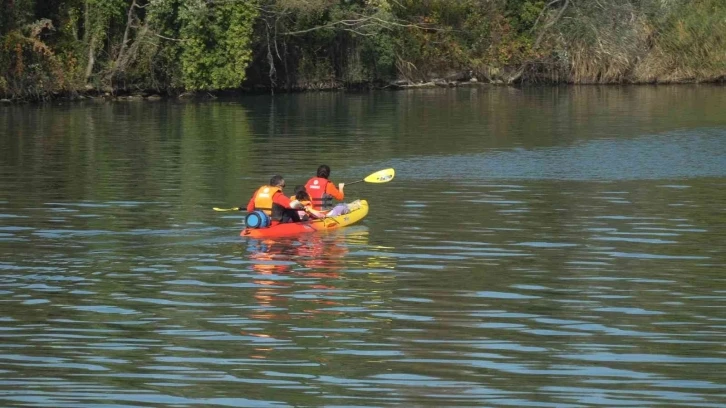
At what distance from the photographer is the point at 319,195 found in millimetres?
23219

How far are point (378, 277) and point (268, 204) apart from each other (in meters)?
4.09

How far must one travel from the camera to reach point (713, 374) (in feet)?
40.6

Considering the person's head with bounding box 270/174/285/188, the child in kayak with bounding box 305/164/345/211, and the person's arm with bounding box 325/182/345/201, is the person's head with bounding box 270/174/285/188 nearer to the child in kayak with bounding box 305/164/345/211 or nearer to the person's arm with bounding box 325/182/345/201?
the child in kayak with bounding box 305/164/345/211

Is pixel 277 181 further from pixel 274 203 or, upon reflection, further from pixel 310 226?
pixel 310 226

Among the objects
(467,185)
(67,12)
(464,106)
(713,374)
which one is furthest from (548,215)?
(67,12)

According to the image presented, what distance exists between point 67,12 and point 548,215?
3558 cm

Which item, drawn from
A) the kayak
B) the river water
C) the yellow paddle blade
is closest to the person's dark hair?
the kayak

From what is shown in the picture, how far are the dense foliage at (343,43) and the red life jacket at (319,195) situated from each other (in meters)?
29.6

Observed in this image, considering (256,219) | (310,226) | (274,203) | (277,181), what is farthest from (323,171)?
(256,219)

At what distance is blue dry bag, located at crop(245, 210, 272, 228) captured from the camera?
69.1 feet

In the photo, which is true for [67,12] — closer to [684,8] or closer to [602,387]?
[684,8]

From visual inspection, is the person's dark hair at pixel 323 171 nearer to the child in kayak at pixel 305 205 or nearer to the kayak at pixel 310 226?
the child in kayak at pixel 305 205

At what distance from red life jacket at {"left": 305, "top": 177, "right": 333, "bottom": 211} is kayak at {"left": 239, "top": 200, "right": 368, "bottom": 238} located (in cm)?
51

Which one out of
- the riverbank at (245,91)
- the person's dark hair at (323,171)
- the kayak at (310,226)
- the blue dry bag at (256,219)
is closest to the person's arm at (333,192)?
the person's dark hair at (323,171)
